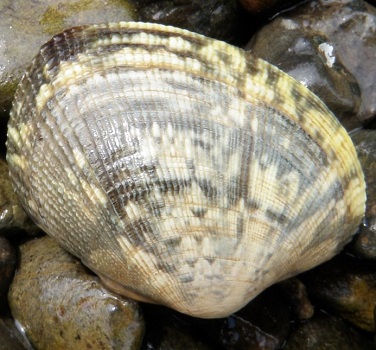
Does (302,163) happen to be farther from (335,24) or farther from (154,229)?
(335,24)

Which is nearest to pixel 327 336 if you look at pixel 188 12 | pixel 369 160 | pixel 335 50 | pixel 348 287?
pixel 348 287

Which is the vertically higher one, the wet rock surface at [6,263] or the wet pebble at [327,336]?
the wet rock surface at [6,263]

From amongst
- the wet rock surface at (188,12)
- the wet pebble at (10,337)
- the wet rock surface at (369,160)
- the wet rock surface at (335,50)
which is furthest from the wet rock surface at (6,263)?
the wet rock surface at (369,160)

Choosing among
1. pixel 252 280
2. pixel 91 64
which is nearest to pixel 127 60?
pixel 91 64

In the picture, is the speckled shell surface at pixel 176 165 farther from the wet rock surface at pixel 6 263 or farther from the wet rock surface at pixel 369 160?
the wet rock surface at pixel 6 263

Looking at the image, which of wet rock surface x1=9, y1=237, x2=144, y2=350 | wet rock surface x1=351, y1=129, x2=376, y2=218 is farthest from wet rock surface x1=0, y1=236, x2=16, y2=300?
wet rock surface x1=351, y1=129, x2=376, y2=218

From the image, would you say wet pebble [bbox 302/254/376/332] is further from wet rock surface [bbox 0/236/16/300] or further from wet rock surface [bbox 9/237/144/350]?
wet rock surface [bbox 0/236/16/300]
